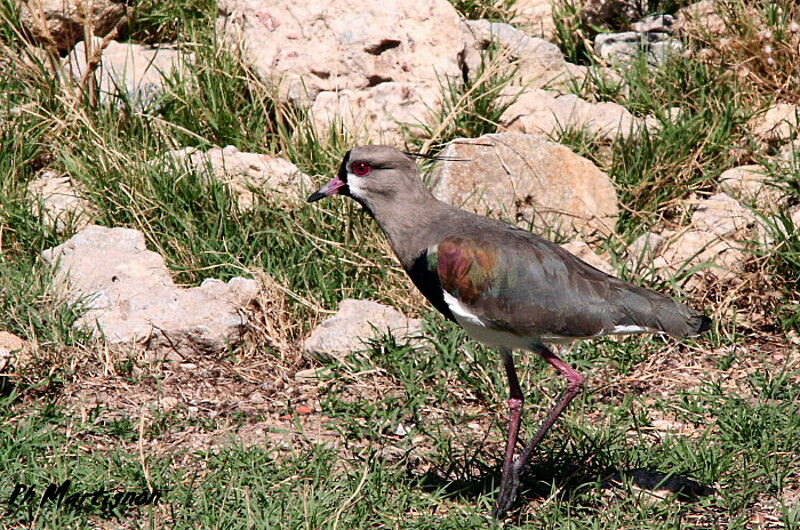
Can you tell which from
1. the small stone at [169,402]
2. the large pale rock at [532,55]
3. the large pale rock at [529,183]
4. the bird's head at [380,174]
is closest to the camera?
the bird's head at [380,174]

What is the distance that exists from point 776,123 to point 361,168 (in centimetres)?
300

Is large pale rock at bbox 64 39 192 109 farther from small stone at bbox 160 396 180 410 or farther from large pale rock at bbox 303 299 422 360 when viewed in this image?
small stone at bbox 160 396 180 410

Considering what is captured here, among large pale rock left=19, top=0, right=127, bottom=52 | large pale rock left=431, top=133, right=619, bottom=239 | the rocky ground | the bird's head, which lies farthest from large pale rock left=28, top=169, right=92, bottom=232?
the bird's head

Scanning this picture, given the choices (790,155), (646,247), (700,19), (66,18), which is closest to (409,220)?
(646,247)

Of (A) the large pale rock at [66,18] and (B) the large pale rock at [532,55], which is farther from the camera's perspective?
(B) the large pale rock at [532,55]

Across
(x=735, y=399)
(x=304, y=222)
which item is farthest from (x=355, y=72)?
(x=735, y=399)

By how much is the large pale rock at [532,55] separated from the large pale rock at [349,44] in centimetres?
26

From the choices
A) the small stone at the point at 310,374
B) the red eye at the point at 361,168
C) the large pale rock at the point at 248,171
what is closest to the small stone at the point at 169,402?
the small stone at the point at 310,374

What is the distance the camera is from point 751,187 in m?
6.04

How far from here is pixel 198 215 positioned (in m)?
5.85

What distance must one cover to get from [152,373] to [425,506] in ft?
5.41

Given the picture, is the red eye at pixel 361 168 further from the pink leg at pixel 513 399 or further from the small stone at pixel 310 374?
the small stone at pixel 310 374

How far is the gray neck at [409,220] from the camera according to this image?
433 cm

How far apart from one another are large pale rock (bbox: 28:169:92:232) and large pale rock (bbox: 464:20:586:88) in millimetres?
2587
